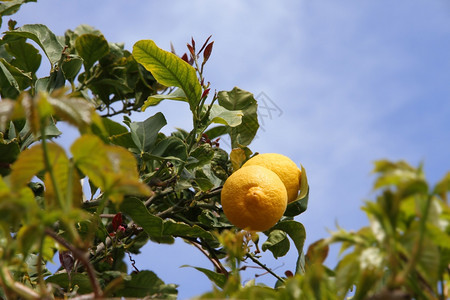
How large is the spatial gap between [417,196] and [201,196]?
3.69 feet

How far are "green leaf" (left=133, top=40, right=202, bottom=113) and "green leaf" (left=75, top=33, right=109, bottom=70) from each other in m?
0.52

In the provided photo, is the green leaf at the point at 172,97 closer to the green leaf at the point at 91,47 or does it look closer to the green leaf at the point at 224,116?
the green leaf at the point at 224,116

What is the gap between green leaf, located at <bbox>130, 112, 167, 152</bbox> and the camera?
1.51 meters

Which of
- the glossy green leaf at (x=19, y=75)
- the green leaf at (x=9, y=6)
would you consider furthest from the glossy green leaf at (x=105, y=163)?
the green leaf at (x=9, y=6)

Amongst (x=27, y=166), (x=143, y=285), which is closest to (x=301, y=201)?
(x=143, y=285)

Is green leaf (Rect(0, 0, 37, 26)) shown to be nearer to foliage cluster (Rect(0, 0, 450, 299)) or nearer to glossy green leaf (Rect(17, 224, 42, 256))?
foliage cluster (Rect(0, 0, 450, 299))

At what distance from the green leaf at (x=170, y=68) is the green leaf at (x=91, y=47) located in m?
0.52

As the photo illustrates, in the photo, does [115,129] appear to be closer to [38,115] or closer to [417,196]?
[38,115]

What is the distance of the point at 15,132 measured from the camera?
1.63 metres

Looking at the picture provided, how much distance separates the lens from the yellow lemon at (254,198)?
1.33 m

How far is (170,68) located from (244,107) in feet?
1.17

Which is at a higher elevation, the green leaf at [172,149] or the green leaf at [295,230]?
the green leaf at [172,149]

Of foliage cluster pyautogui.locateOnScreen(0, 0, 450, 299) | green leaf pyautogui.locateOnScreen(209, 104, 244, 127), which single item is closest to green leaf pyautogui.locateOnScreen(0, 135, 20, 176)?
foliage cluster pyautogui.locateOnScreen(0, 0, 450, 299)

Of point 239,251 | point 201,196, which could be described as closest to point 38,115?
point 239,251
